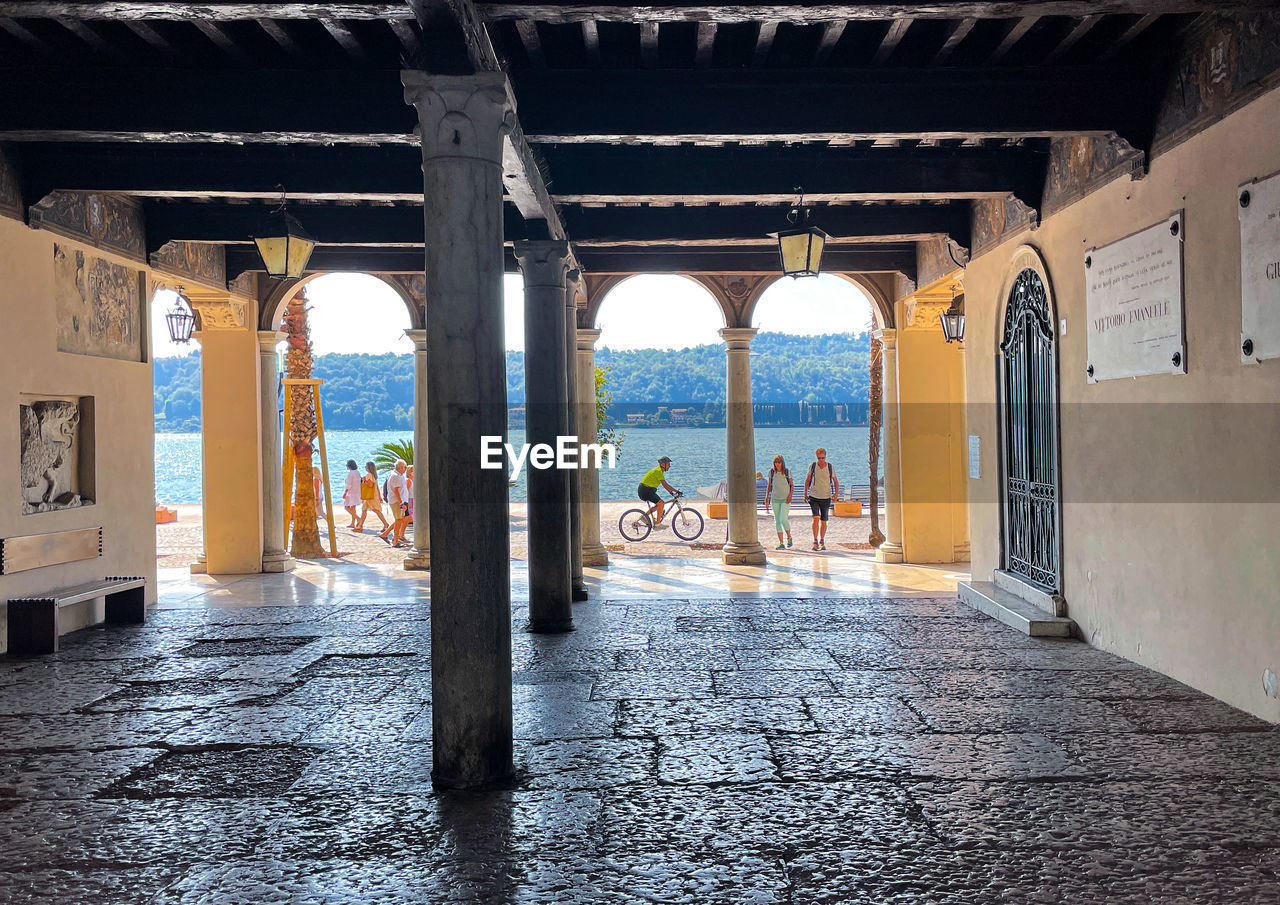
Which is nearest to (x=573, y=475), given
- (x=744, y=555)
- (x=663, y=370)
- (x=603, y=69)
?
(x=744, y=555)

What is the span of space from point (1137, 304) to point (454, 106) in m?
4.68

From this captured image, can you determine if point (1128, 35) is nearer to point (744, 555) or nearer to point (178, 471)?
point (744, 555)

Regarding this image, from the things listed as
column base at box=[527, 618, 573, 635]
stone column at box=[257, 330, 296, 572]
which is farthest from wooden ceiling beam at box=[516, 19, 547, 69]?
stone column at box=[257, 330, 296, 572]

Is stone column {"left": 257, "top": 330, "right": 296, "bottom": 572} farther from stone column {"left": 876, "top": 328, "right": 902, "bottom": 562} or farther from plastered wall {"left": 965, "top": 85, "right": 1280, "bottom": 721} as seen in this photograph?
plastered wall {"left": 965, "top": 85, "right": 1280, "bottom": 721}

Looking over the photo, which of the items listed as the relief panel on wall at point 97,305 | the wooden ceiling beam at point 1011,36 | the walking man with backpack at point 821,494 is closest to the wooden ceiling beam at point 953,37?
→ the wooden ceiling beam at point 1011,36

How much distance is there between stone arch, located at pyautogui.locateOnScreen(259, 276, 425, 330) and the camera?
14.0 metres

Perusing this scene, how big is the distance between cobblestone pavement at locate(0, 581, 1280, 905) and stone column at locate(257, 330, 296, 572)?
19.8 ft

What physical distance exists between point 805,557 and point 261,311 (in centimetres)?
811

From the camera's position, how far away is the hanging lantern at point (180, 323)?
12414mm

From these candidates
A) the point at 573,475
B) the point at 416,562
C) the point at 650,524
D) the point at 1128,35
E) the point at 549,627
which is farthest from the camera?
the point at 650,524

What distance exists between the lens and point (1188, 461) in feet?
21.1

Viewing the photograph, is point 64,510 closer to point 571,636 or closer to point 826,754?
point 571,636

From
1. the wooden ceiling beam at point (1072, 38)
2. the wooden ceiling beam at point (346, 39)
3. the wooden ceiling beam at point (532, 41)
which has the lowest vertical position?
the wooden ceiling beam at point (346, 39)

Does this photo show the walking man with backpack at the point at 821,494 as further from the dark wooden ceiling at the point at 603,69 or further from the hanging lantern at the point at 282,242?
the hanging lantern at the point at 282,242
